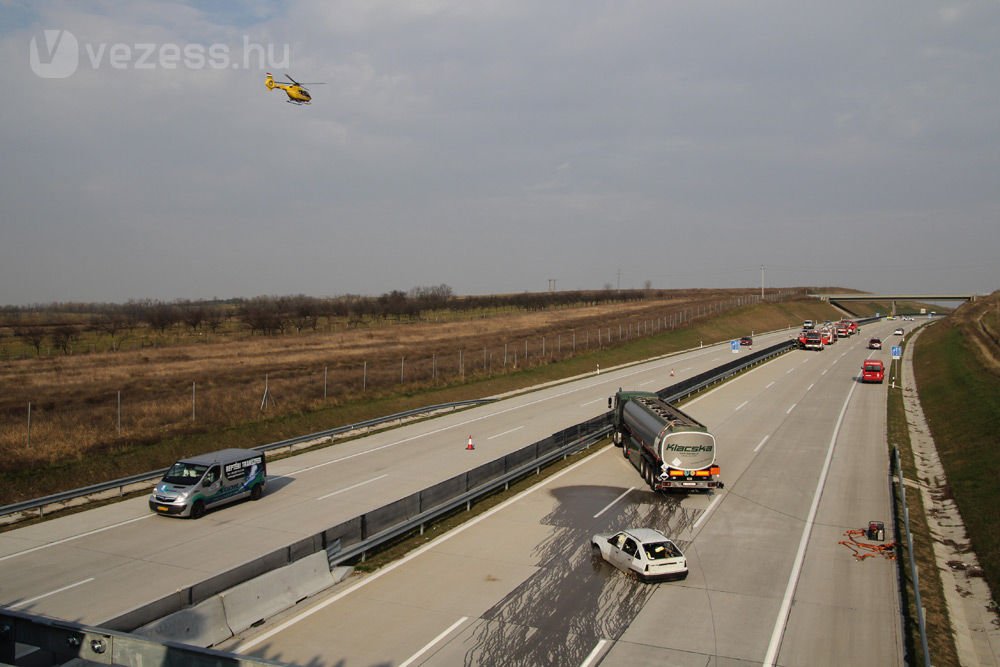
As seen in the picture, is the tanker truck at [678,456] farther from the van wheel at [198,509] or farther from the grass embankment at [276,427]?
the grass embankment at [276,427]

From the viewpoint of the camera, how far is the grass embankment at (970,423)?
21742 mm

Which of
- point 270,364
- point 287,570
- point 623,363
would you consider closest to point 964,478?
point 287,570

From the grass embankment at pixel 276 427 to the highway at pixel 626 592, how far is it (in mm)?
14902

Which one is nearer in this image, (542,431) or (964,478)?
(964,478)

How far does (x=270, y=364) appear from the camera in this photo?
57906 millimetres

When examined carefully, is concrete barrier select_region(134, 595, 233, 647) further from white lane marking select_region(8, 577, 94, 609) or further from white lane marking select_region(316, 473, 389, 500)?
white lane marking select_region(316, 473, 389, 500)

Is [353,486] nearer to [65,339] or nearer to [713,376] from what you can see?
[713,376]

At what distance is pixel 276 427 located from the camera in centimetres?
3512

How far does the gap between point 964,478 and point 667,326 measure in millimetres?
67389

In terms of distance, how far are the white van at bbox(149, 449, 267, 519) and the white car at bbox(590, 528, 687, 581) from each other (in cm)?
1246

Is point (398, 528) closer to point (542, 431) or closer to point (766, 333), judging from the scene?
point (542, 431)

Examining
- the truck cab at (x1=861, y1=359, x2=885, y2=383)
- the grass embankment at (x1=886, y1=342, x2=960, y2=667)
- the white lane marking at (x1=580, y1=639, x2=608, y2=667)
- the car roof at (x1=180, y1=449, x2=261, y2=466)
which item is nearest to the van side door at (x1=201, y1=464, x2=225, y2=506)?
the car roof at (x1=180, y1=449, x2=261, y2=466)

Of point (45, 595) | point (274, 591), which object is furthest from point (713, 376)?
point (45, 595)

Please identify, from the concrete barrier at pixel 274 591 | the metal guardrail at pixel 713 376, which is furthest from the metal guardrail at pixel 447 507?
the metal guardrail at pixel 713 376
